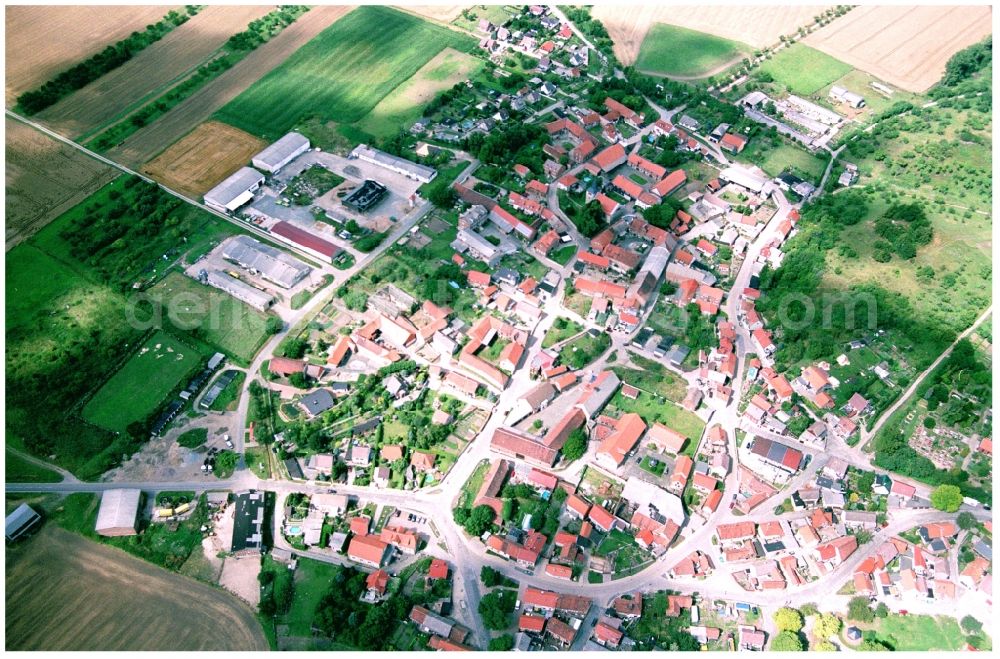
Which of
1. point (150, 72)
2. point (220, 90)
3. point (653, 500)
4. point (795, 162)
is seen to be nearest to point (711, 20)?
point (795, 162)

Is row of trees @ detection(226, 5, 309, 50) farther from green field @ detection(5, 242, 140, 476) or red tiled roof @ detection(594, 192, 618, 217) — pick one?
red tiled roof @ detection(594, 192, 618, 217)

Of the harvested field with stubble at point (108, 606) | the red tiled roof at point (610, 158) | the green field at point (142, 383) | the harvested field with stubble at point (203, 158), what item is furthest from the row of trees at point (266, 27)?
the harvested field with stubble at point (108, 606)

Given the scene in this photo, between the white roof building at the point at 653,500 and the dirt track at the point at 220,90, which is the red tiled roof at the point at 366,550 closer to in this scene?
the white roof building at the point at 653,500

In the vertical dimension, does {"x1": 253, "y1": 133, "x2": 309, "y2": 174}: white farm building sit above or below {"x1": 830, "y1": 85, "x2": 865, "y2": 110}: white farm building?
below

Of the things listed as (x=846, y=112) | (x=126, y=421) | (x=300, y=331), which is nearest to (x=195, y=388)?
(x=126, y=421)

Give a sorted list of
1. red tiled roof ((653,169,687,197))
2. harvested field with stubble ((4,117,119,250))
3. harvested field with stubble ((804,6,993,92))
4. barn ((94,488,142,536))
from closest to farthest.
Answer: barn ((94,488,142,536)) → harvested field with stubble ((4,117,119,250)) → red tiled roof ((653,169,687,197)) → harvested field with stubble ((804,6,993,92))

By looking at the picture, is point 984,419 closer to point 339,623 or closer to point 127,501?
point 339,623

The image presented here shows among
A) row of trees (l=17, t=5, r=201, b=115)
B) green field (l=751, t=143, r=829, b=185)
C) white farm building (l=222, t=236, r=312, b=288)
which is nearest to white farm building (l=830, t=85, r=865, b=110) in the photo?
green field (l=751, t=143, r=829, b=185)
